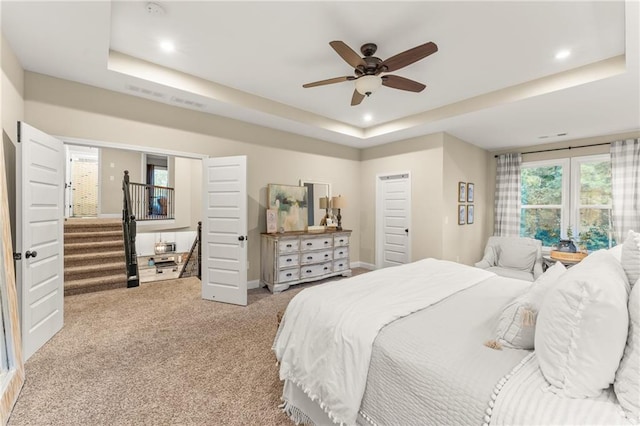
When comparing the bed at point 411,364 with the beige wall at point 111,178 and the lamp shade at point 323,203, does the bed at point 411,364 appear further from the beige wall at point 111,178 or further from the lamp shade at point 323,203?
the beige wall at point 111,178

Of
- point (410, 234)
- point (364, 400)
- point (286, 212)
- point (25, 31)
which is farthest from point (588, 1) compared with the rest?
point (25, 31)

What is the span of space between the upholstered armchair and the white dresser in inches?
90.5

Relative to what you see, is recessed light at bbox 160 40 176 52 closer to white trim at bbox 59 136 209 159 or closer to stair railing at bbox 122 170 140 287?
white trim at bbox 59 136 209 159

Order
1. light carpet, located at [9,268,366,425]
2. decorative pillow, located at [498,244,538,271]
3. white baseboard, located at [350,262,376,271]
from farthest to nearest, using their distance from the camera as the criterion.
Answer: white baseboard, located at [350,262,376,271] < decorative pillow, located at [498,244,538,271] < light carpet, located at [9,268,366,425]

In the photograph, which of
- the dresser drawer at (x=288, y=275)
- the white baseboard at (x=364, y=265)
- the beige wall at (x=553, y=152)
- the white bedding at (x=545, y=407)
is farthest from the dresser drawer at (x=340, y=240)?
the white bedding at (x=545, y=407)

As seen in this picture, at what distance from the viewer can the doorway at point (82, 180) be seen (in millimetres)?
7324

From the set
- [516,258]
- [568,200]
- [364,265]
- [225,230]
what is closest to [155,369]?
[225,230]

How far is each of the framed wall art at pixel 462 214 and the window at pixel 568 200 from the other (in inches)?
55.6

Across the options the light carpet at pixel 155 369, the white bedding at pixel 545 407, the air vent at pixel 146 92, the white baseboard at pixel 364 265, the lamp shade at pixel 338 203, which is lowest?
the light carpet at pixel 155 369

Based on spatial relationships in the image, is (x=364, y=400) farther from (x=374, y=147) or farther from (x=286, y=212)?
(x=374, y=147)

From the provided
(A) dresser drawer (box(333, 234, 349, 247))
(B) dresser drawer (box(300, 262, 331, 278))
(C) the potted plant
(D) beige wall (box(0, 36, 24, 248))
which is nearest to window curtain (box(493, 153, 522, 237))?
(C) the potted plant

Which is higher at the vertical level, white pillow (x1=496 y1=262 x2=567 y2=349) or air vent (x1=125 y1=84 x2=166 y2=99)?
air vent (x1=125 y1=84 x2=166 y2=99)

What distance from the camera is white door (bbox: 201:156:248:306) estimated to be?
3602 millimetres

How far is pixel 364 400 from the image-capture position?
1289 mm
